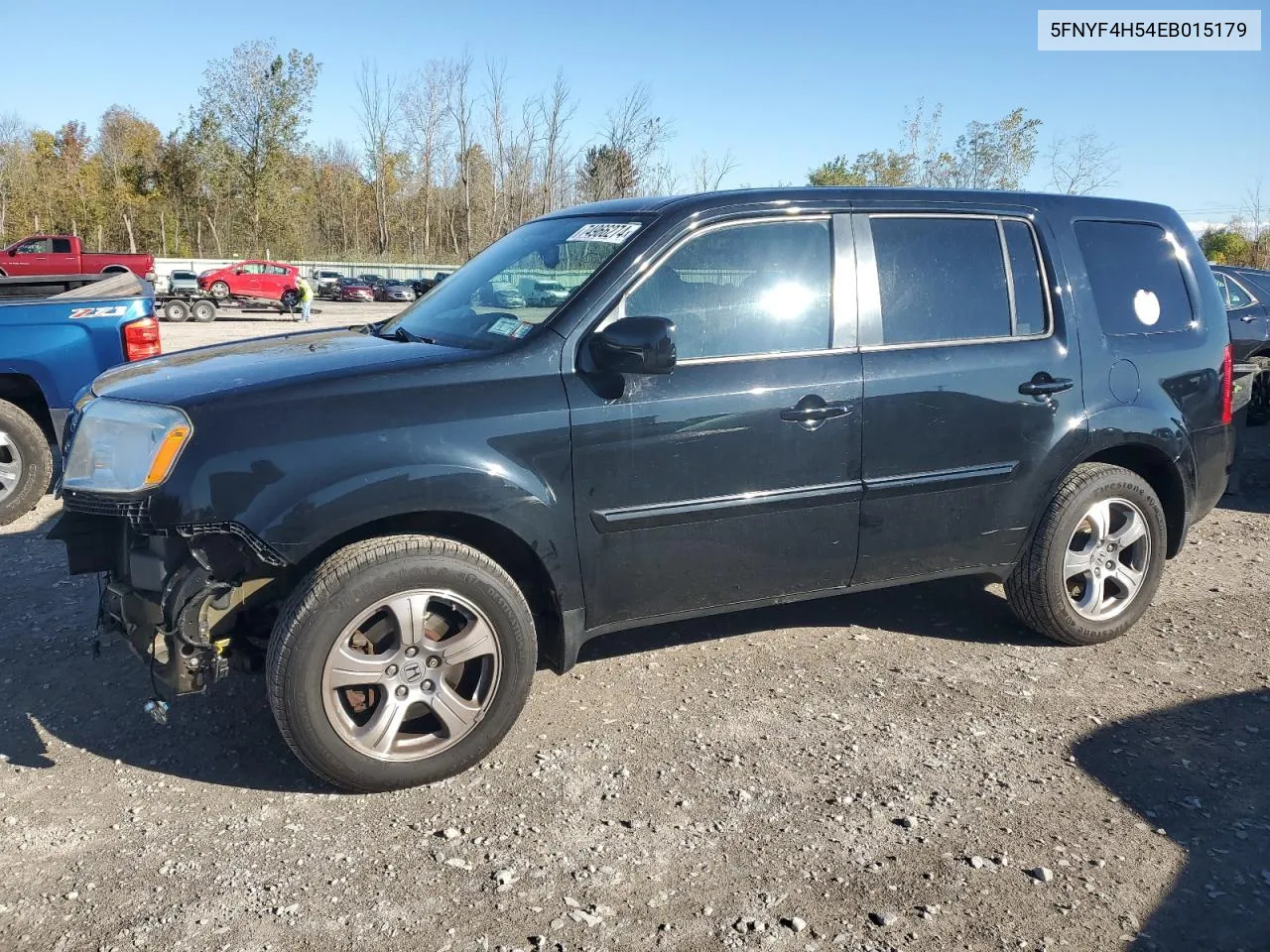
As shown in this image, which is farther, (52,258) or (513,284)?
(52,258)

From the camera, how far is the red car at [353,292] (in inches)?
1762

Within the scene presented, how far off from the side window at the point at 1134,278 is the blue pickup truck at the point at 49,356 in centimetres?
536

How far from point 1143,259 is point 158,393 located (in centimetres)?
417

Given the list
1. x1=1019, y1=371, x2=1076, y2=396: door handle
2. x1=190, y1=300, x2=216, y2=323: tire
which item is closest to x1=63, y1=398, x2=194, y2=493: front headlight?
x1=1019, y1=371, x2=1076, y2=396: door handle

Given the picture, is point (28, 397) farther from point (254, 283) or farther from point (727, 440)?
point (254, 283)

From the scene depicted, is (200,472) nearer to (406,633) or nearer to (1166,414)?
(406,633)

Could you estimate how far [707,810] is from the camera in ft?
10.5

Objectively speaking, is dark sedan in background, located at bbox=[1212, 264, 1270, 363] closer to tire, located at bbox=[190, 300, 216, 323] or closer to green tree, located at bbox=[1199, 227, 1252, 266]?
green tree, located at bbox=[1199, 227, 1252, 266]

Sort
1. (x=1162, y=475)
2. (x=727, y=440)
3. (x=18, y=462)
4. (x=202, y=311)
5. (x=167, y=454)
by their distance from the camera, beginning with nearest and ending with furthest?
(x=167, y=454) → (x=727, y=440) → (x=1162, y=475) → (x=18, y=462) → (x=202, y=311)

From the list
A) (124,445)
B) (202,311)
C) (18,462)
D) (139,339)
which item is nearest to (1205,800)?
(124,445)

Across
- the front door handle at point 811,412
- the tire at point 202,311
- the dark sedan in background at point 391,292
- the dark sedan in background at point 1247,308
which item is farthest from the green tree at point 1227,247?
the dark sedan in background at point 391,292

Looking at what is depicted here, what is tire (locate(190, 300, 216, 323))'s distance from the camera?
29172mm

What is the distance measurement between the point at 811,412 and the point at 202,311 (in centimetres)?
2924

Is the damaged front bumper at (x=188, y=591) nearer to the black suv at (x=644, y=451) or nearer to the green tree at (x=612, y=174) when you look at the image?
the black suv at (x=644, y=451)
